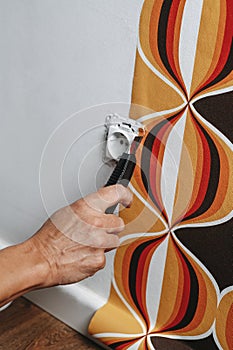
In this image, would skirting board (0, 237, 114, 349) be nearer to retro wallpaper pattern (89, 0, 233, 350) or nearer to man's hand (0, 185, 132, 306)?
retro wallpaper pattern (89, 0, 233, 350)

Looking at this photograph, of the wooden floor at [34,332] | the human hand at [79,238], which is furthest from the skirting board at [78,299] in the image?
the human hand at [79,238]

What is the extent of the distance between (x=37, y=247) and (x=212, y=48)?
1.36ft

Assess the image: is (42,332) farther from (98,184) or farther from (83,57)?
(83,57)

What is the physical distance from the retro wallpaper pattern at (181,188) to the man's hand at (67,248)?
0.18 meters

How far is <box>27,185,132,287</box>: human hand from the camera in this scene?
0.96 metres

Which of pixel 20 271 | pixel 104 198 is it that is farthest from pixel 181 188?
pixel 20 271

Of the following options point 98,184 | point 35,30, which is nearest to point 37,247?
point 98,184

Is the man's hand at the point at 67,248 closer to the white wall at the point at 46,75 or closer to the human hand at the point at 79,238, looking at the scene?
the human hand at the point at 79,238

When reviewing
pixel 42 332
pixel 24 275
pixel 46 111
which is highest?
pixel 46 111

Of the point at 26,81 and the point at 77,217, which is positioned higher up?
the point at 26,81

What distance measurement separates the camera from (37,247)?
981mm

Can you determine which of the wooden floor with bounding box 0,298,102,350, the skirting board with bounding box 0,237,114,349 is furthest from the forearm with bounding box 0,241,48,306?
the wooden floor with bounding box 0,298,102,350

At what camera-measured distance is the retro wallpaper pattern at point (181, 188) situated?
40.1 inches

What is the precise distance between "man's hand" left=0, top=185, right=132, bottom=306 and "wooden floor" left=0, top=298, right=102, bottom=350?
46 centimetres
